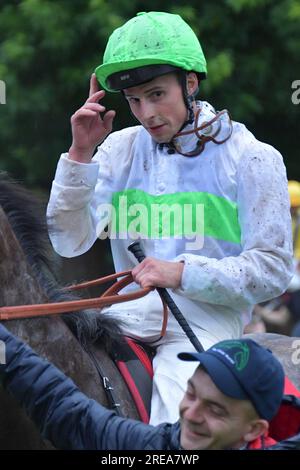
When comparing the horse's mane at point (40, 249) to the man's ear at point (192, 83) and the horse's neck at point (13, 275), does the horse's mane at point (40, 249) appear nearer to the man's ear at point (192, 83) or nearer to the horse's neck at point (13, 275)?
the horse's neck at point (13, 275)

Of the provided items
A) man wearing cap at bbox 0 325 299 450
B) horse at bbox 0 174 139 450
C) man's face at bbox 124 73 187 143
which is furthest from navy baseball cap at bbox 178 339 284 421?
man's face at bbox 124 73 187 143

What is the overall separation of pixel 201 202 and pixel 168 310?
1.45 ft

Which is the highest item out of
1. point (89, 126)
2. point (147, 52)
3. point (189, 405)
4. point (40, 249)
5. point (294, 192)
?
point (147, 52)

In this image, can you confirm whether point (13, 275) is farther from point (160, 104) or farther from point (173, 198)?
point (160, 104)

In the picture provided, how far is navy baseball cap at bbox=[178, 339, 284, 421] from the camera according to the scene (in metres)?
3.27

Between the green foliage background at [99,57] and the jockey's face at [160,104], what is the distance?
4.67 m

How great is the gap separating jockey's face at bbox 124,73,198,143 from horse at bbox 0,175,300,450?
53 cm

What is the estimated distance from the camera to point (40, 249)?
4191mm

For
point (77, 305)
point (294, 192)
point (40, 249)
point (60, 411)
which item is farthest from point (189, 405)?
point (294, 192)

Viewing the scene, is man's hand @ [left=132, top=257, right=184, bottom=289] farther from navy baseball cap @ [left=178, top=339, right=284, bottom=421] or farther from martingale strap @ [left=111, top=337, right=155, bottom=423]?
navy baseball cap @ [left=178, top=339, right=284, bottom=421]

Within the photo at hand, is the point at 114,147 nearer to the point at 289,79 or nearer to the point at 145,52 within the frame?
the point at 145,52

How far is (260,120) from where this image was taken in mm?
10031

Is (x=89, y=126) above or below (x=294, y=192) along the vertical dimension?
above
